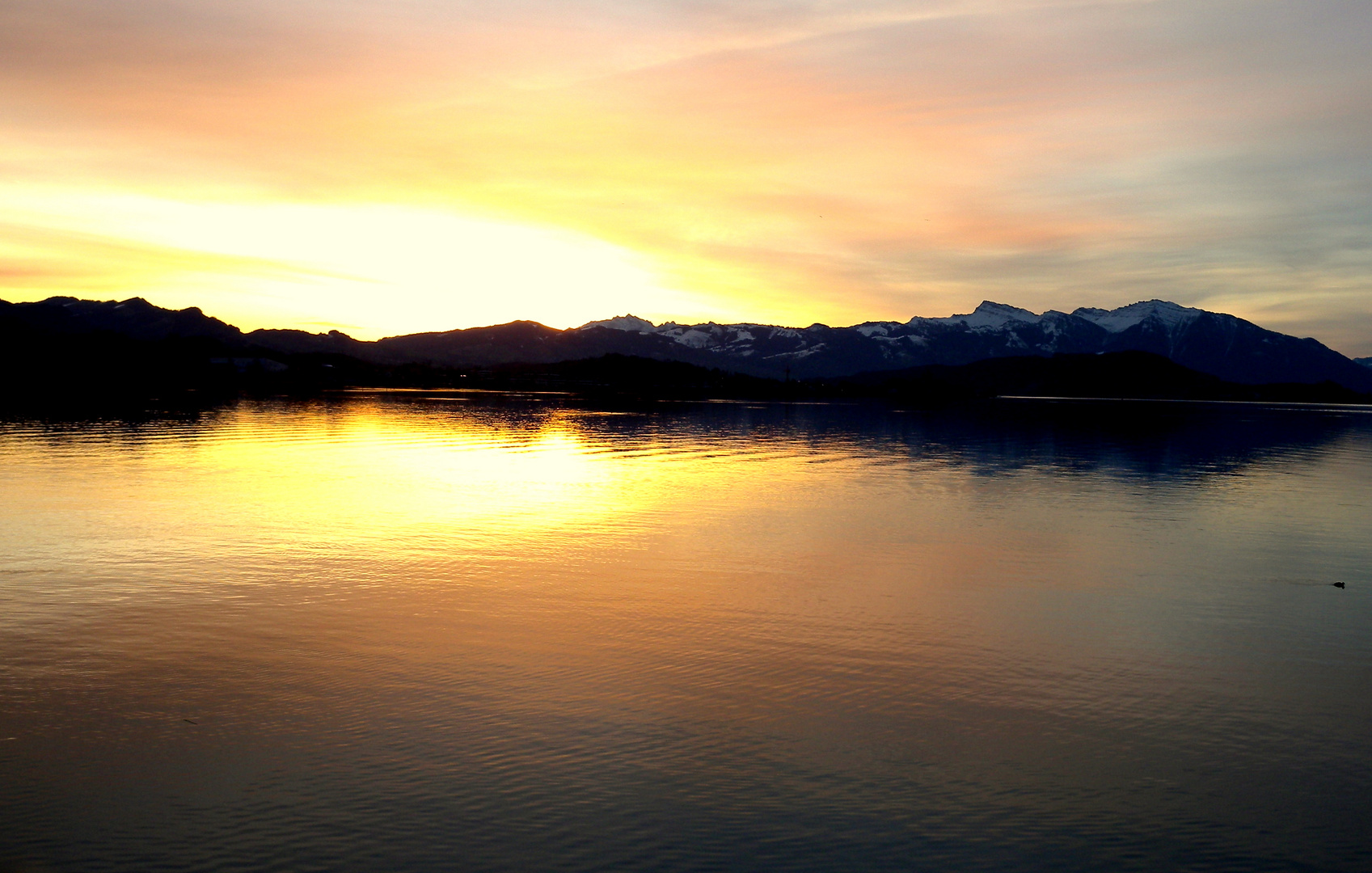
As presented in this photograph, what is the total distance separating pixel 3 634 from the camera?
1925cm

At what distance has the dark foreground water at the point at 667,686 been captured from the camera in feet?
39.5

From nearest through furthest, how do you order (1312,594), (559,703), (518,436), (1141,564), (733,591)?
(559,703), (733,591), (1312,594), (1141,564), (518,436)

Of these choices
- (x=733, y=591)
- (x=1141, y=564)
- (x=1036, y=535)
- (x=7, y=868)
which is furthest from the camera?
(x=1036, y=535)

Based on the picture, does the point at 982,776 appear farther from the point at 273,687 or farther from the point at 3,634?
the point at 3,634

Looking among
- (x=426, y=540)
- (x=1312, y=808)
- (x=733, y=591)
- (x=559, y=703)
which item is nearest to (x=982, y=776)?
(x=1312, y=808)

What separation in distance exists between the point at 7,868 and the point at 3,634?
10981 millimetres

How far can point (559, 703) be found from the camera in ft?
53.6

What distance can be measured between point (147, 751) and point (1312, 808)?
1833cm

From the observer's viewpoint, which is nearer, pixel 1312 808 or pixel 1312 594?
pixel 1312 808

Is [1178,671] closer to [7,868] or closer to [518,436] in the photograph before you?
[7,868]

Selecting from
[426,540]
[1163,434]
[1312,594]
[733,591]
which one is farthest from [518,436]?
[1163,434]

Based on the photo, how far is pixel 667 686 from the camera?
1741cm

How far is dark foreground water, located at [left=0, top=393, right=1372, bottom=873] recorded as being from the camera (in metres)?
12.0

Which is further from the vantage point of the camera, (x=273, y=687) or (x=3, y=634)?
(x=3, y=634)
